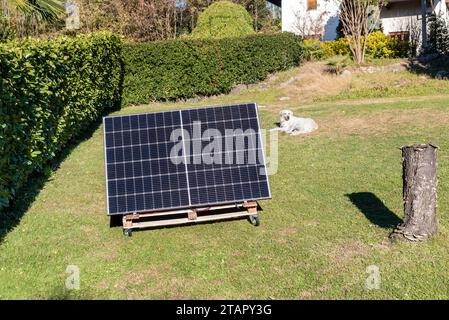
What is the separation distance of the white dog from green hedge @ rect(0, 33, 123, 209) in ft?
18.6

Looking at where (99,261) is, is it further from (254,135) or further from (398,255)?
(398,255)

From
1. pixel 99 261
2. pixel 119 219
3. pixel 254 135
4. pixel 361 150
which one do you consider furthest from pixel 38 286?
pixel 361 150

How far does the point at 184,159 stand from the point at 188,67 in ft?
46.5

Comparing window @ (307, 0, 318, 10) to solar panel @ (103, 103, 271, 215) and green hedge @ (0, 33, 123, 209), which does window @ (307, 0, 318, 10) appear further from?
solar panel @ (103, 103, 271, 215)

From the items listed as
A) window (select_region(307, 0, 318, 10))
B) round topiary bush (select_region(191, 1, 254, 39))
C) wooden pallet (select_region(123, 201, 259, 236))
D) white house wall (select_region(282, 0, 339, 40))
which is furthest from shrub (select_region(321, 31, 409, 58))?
wooden pallet (select_region(123, 201, 259, 236))

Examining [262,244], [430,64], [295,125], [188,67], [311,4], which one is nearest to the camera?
[262,244]

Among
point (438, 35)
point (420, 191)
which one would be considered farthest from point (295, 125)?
point (438, 35)

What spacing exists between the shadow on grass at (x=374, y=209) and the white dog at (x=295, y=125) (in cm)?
505

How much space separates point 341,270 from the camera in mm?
5633

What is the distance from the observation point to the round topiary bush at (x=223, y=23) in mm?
23719

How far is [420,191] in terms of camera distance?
6.05m

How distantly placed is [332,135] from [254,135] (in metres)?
5.70

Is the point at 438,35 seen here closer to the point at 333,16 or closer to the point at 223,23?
the point at 333,16

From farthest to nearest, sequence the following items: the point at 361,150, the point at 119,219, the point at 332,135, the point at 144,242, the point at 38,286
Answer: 1. the point at 332,135
2. the point at 361,150
3. the point at 119,219
4. the point at 144,242
5. the point at 38,286
